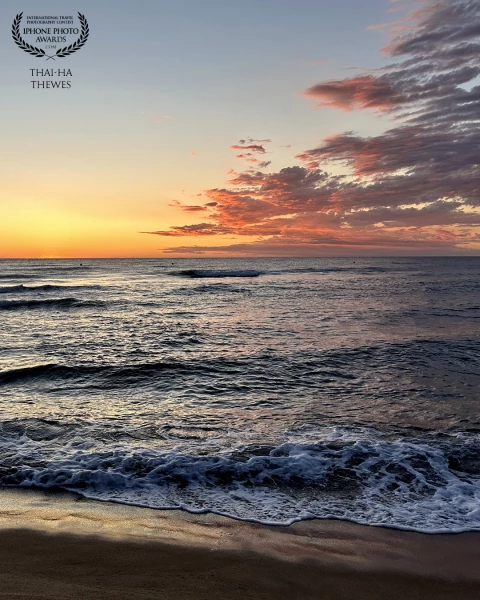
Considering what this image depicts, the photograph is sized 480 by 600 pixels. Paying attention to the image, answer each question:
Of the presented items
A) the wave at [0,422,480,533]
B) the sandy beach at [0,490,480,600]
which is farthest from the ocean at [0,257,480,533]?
the sandy beach at [0,490,480,600]

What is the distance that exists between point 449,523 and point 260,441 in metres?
3.33

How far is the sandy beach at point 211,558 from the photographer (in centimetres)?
389

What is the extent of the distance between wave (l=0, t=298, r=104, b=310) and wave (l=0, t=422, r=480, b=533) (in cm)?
2416

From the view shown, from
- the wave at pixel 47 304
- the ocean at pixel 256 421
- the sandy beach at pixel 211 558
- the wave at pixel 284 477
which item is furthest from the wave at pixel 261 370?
the wave at pixel 47 304

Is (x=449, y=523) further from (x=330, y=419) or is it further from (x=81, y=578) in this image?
(x=81, y=578)

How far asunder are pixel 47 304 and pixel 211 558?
30.7 m

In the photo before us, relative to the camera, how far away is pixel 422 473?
6535 mm

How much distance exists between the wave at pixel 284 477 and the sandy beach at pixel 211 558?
36 centimetres

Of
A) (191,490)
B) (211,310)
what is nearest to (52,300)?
(211,310)

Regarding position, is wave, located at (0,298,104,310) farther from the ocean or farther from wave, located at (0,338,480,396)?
wave, located at (0,338,480,396)

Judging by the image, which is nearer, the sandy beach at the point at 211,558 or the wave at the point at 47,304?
the sandy beach at the point at 211,558

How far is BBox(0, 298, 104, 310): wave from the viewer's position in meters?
30.1

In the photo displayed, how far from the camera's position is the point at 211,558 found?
14.4 ft

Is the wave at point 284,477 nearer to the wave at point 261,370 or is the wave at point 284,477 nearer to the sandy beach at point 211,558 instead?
the sandy beach at point 211,558
